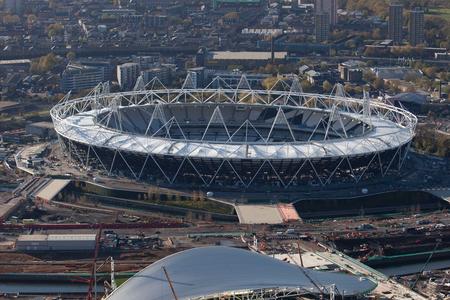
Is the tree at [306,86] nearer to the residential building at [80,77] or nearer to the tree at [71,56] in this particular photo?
the residential building at [80,77]

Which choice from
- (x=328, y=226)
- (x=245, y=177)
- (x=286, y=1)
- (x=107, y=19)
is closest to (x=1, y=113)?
(x=245, y=177)

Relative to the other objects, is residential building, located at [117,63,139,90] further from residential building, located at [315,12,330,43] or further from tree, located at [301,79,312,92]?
residential building, located at [315,12,330,43]

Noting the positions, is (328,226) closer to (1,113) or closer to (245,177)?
(245,177)

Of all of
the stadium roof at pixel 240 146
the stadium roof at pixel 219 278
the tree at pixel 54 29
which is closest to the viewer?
the stadium roof at pixel 219 278

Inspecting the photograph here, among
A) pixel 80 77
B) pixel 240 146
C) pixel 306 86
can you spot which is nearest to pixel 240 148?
pixel 240 146

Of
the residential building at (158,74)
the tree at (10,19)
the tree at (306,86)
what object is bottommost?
the tree at (306,86)

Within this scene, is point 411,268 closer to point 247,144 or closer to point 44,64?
point 247,144

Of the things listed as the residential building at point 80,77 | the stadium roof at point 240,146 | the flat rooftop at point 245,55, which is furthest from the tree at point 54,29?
the stadium roof at point 240,146

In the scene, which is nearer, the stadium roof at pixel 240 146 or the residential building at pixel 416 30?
the stadium roof at pixel 240 146

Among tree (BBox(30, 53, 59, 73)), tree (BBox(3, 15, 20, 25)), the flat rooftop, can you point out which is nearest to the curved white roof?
tree (BBox(30, 53, 59, 73))
